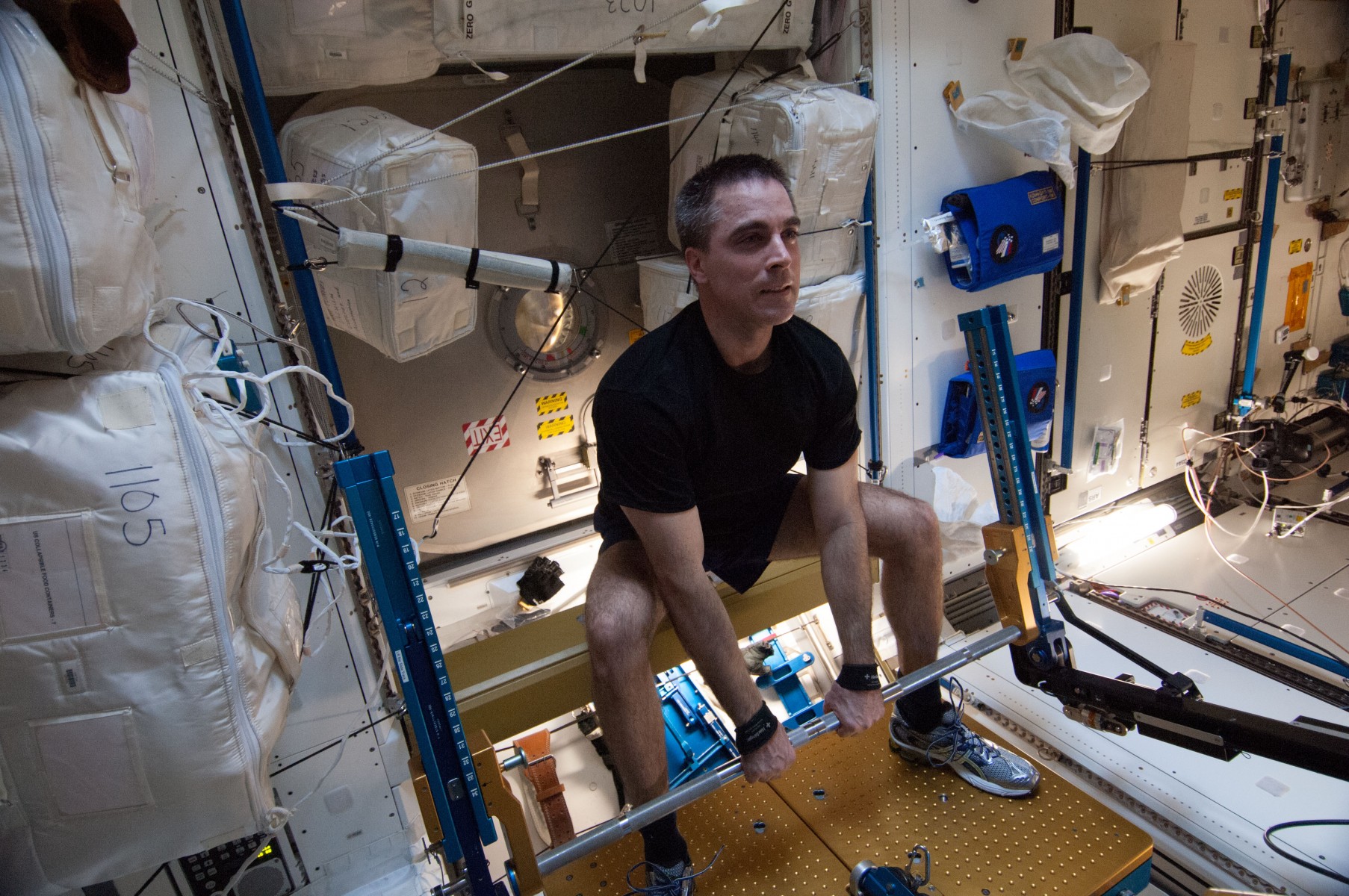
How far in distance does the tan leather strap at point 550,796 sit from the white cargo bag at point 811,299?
1.49 metres

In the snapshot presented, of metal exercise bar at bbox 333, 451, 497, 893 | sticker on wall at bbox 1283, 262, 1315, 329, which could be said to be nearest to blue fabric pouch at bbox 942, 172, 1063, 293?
metal exercise bar at bbox 333, 451, 497, 893

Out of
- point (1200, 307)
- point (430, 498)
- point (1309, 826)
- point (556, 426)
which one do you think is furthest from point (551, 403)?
point (1200, 307)

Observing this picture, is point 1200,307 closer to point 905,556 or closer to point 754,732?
point 905,556

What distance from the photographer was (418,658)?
116 cm

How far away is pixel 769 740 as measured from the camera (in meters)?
1.54

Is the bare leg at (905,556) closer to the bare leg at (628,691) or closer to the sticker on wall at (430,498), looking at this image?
the bare leg at (628,691)

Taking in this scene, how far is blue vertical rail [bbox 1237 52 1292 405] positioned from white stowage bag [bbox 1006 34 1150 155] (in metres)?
1.73

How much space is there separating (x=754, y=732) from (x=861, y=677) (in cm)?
31

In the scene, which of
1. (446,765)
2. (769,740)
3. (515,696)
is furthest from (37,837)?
(769,740)


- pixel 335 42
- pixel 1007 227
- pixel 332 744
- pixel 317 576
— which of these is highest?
pixel 335 42

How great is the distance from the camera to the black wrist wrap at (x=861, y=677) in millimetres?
1672

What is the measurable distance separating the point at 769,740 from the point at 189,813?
1.09 meters

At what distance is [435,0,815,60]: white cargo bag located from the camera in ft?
5.96

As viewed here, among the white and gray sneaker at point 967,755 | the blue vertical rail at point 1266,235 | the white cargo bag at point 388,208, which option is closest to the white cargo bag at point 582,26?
the white cargo bag at point 388,208
